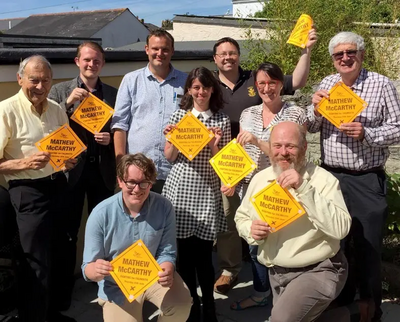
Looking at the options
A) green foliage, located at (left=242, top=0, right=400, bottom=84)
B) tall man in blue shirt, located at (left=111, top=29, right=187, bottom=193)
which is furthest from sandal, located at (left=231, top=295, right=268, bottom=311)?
green foliage, located at (left=242, top=0, right=400, bottom=84)

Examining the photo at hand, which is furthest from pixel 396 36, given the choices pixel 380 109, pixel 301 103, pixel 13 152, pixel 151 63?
pixel 13 152

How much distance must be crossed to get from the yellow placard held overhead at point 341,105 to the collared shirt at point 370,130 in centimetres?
14

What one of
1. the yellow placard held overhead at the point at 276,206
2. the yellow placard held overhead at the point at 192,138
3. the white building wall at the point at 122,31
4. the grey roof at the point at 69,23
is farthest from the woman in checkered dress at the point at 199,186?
the white building wall at the point at 122,31

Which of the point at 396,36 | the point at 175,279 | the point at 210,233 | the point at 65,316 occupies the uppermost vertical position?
the point at 396,36

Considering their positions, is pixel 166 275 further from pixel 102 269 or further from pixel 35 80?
pixel 35 80

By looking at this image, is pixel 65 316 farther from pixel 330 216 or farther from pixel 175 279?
pixel 330 216

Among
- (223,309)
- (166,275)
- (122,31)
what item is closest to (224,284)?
(223,309)

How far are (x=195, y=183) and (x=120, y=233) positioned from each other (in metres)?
0.72

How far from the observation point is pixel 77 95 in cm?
329

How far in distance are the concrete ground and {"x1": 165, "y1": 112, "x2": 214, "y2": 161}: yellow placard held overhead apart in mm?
1488

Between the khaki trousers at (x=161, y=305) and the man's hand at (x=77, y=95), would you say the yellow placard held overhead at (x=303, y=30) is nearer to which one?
the man's hand at (x=77, y=95)

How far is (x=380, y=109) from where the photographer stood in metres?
3.06

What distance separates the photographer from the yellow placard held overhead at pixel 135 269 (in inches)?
103

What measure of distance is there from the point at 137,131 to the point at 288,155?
1.36 m
